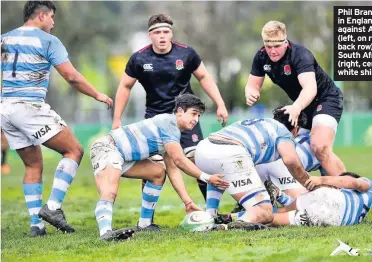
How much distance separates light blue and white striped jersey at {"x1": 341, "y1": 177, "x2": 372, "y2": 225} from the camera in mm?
8666

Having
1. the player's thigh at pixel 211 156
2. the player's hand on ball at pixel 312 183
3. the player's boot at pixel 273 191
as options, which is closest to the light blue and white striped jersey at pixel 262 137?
the player's thigh at pixel 211 156

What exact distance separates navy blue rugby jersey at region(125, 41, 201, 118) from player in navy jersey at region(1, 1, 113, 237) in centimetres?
103

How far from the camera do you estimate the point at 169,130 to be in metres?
8.70

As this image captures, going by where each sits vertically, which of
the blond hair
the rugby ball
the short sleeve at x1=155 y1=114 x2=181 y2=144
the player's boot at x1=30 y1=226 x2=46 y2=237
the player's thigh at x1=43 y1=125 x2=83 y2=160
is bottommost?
the player's boot at x1=30 y1=226 x2=46 y2=237

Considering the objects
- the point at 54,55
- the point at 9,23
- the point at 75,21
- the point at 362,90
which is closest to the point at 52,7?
the point at 54,55

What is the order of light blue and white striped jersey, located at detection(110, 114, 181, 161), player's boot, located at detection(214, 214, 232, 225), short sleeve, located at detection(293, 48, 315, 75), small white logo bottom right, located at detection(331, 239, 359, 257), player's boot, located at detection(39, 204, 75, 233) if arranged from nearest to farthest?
1. small white logo bottom right, located at detection(331, 239, 359, 257)
2. light blue and white striped jersey, located at detection(110, 114, 181, 161)
3. player's boot, located at detection(214, 214, 232, 225)
4. player's boot, located at detection(39, 204, 75, 233)
5. short sleeve, located at detection(293, 48, 315, 75)

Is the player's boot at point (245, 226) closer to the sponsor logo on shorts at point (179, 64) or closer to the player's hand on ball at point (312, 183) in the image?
the player's hand on ball at point (312, 183)

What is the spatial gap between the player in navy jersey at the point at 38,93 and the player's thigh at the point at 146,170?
68cm

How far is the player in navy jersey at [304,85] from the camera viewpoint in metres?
9.62

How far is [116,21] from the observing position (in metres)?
55.0

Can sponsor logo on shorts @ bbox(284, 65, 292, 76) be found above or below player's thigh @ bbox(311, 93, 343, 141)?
above

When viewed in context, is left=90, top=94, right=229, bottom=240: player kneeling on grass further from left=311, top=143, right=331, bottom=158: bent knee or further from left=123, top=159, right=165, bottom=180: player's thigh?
left=311, top=143, right=331, bottom=158: bent knee

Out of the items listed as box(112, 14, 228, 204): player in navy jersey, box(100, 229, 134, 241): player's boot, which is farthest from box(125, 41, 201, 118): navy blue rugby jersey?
box(100, 229, 134, 241): player's boot

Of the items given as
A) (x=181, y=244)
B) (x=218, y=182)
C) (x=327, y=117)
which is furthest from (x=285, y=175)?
(x=181, y=244)
